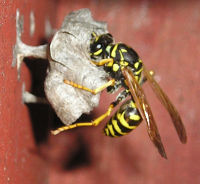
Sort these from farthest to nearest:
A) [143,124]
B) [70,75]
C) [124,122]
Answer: [143,124], [124,122], [70,75]

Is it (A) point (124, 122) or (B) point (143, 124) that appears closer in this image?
(A) point (124, 122)

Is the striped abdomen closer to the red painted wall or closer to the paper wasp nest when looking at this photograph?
the paper wasp nest

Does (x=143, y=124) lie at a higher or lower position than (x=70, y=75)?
lower

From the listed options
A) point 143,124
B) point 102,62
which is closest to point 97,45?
point 102,62

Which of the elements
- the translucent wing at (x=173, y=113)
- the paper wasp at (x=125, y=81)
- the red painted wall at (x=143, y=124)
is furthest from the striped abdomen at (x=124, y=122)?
the red painted wall at (x=143, y=124)

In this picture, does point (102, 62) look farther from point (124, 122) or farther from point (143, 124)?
point (143, 124)

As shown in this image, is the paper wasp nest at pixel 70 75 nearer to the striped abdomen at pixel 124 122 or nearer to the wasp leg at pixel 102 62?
the wasp leg at pixel 102 62

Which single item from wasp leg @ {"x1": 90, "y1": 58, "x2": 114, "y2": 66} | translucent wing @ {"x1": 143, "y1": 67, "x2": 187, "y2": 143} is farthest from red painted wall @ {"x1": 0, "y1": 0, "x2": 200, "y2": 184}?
wasp leg @ {"x1": 90, "y1": 58, "x2": 114, "y2": 66}
